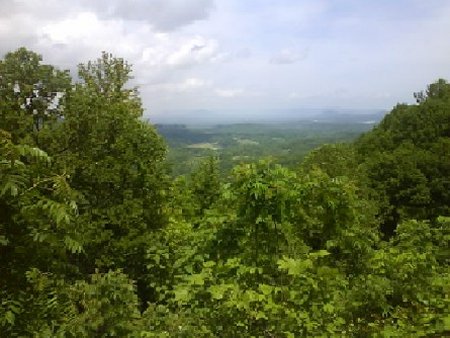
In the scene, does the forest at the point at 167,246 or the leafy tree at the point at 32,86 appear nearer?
the forest at the point at 167,246

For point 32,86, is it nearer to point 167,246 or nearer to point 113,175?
point 113,175

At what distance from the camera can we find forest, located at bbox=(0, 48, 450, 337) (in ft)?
17.7

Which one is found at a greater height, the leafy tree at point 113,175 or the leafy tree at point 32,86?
the leafy tree at point 32,86

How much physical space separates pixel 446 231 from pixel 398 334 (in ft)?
23.6

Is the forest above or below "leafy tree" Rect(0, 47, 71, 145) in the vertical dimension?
below

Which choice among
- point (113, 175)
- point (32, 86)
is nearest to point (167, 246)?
point (113, 175)

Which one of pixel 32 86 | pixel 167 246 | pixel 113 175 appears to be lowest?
pixel 167 246

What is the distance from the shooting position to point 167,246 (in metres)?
11.3

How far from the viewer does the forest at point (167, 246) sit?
540 cm

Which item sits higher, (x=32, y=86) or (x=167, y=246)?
(x=32, y=86)

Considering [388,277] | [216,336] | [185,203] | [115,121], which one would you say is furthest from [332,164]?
[216,336]

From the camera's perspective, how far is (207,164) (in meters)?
31.5

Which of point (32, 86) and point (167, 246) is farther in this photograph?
point (32, 86)

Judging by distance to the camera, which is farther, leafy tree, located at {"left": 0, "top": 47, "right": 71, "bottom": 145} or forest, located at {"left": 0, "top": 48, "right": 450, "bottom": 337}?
leafy tree, located at {"left": 0, "top": 47, "right": 71, "bottom": 145}
